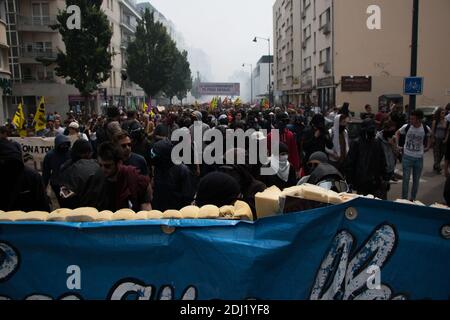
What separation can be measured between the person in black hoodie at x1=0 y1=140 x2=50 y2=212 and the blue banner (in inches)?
70.3

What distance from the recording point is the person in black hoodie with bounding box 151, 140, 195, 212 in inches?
215

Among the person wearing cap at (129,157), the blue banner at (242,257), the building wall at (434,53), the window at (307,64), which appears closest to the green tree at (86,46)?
the window at (307,64)

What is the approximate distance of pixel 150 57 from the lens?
213ft

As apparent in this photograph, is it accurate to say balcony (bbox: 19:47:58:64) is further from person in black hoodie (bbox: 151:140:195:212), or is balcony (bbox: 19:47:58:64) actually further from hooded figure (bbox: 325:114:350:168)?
person in black hoodie (bbox: 151:140:195:212)

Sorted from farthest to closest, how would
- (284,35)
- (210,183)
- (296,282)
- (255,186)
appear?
(284,35) < (255,186) < (210,183) < (296,282)

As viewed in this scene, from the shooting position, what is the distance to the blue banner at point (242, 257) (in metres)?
2.52

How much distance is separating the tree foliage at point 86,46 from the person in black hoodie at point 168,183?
112 ft

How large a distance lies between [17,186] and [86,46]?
3607 cm

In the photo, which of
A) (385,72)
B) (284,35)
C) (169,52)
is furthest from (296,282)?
(284,35)

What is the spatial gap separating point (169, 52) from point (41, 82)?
23.1m

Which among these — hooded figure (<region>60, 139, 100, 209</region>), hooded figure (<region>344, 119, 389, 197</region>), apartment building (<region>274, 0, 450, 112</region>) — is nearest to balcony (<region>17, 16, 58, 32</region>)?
apartment building (<region>274, 0, 450, 112</region>)

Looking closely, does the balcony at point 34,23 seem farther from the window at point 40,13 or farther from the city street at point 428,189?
the city street at point 428,189

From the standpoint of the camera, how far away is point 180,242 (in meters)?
2.61
